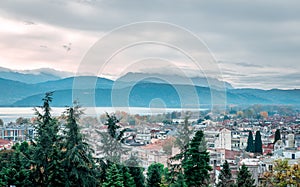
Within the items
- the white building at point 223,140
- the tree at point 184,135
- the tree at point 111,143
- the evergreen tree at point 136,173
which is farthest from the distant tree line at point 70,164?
the white building at point 223,140

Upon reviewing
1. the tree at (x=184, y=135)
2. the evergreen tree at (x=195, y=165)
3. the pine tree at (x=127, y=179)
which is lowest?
the pine tree at (x=127, y=179)

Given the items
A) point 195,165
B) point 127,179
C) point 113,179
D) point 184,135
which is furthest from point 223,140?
point 113,179

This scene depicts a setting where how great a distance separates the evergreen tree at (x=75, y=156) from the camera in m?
10.2

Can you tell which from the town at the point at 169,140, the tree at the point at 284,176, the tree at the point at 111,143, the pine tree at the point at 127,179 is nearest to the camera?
the pine tree at the point at 127,179

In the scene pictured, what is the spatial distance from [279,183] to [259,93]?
206 ft

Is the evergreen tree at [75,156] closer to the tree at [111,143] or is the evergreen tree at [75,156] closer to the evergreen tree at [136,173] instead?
the tree at [111,143]

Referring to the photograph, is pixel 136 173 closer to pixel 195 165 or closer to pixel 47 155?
pixel 195 165

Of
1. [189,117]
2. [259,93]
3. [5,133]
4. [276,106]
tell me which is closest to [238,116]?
[259,93]

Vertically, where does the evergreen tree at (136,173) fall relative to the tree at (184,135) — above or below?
below

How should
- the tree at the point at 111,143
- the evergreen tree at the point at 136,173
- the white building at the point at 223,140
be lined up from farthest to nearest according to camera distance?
the white building at the point at 223,140 → the evergreen tree at the point at 136,173 → the tree at the point at 111,143

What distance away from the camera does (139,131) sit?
708 inches

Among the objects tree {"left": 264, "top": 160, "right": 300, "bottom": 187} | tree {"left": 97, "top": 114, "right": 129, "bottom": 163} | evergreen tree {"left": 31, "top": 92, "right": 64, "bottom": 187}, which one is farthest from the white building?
evergreen tree {"left": 31, "top": 92, "right": 64, "bottom": 187}

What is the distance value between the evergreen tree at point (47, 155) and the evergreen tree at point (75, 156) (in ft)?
0.64

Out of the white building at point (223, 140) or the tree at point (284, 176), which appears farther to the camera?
the white building at point (223, 140)
